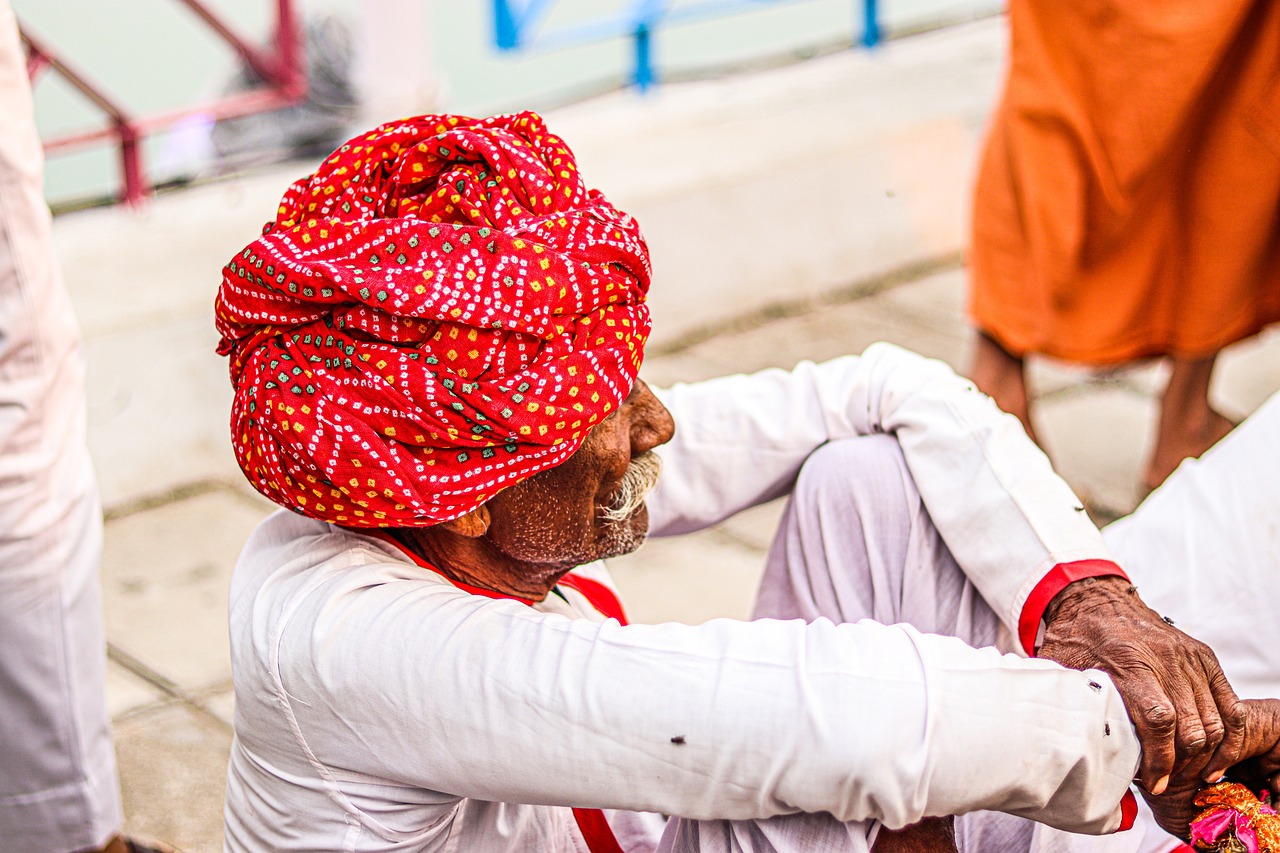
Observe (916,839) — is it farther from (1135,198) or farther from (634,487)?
(1135,198)

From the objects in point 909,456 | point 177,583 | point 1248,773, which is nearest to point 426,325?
point 909,456

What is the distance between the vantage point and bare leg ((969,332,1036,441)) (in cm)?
346

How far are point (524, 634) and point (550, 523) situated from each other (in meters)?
0.24

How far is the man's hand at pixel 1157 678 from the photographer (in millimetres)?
1538

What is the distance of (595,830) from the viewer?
5.94ft

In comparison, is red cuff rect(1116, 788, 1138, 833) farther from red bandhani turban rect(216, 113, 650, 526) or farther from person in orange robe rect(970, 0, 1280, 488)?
person in orange robe rect(970, 0, 1280, 488)

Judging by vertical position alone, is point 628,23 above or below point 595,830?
below

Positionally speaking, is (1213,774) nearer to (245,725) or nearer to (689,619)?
(245,725)

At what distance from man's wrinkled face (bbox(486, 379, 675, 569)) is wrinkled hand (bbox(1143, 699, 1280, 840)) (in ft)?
2.19

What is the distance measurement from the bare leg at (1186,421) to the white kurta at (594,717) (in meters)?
1.98

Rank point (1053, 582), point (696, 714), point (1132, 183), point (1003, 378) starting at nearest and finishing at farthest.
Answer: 1. point (696, 714)
2. point (1053, 582)
3. point (1132, 183)
4. point (1003, 378)

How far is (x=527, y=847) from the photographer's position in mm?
1721

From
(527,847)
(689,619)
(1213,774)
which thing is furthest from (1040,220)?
(527,847)

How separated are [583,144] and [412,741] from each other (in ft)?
12.2
